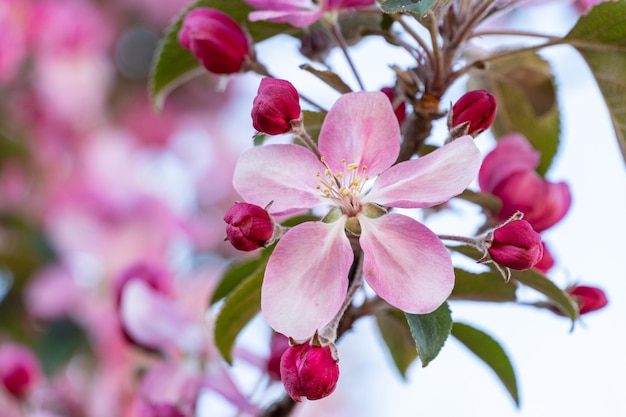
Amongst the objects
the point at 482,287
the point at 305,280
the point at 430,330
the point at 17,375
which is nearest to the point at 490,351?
the point at 482,287

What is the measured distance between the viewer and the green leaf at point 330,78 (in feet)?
2.63

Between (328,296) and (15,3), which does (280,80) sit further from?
(15,3)

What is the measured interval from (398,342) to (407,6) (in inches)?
19.3

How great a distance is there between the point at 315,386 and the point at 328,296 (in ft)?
0.24

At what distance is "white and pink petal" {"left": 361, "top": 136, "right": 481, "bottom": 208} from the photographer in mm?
672

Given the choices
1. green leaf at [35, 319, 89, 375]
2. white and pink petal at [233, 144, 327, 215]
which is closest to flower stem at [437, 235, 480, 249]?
white and pink petal at [233, 144, 327, 215]

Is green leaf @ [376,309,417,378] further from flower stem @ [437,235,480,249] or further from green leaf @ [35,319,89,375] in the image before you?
green leaf @ [35,319,89,375]

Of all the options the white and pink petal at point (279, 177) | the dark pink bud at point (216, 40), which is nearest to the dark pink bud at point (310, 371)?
the white and pink petal at point (279, 177)

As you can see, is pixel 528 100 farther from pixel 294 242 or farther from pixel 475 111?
pixel 294 242

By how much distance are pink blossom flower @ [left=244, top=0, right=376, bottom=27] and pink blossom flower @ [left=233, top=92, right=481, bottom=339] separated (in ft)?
0.47

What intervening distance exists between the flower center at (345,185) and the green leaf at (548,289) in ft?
0.57

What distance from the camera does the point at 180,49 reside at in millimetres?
1014

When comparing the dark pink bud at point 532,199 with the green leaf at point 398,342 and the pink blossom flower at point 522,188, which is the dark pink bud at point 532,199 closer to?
the pink blossom flower at point 522,188

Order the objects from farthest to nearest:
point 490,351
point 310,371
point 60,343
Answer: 1. point 60,343
2. point 490,351
3. point 310,371
